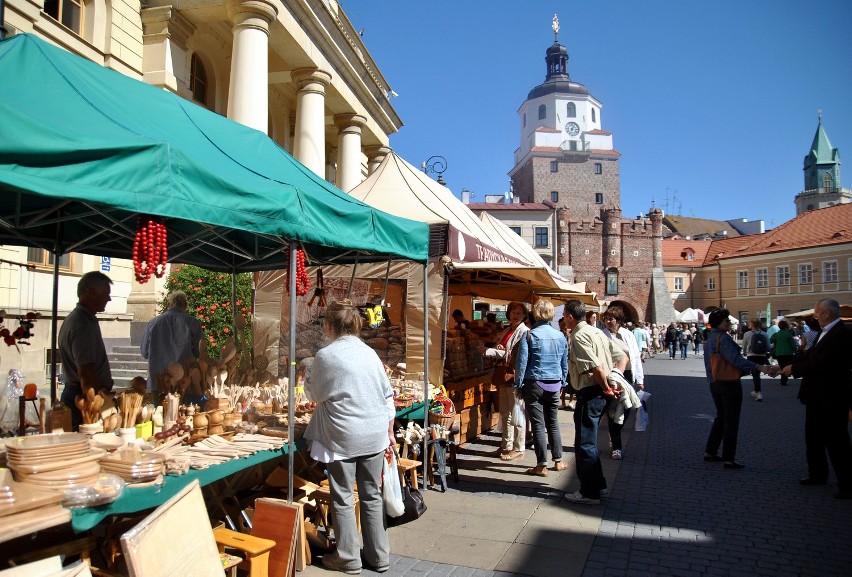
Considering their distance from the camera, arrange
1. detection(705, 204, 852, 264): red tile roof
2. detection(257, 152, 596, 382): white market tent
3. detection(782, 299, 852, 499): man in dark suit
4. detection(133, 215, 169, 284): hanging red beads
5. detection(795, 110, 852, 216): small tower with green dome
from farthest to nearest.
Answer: detection(795, 110, 852, 216): small tower with green dome < detection(705, 204, 852, 264): red tile roof < detection(257, 152, 596, 382): white market tent < detection(782, 299, 852, 499): man in dark suit < detection(133, 215, 169, 284): hanging red beads

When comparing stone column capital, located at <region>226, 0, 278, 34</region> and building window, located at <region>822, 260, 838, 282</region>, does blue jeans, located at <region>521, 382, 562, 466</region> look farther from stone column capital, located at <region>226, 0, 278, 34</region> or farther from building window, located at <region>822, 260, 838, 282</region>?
building window, located at <region>822, 260, 838, 282</region>

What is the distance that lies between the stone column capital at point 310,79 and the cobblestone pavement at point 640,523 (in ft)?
42.0

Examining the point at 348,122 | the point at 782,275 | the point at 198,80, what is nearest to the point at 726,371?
the point at 198,80

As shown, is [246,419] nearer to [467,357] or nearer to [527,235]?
[467,357]

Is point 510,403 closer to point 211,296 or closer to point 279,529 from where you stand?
point 279,529

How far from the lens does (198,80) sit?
16.9m

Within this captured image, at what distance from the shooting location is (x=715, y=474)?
22.3ft

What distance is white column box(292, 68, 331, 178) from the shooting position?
1694cm

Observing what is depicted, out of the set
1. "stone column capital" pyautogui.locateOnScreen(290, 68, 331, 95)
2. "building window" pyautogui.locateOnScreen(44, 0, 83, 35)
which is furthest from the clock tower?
"building window" pyautogui.locateOnScreen(44, 0, 83, 35)

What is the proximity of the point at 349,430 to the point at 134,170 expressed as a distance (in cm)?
195

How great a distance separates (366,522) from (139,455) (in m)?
1.55

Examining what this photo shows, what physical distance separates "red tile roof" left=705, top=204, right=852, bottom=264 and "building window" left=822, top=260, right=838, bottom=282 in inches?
62.2

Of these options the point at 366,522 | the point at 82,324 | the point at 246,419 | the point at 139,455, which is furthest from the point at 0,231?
the point at 366,522

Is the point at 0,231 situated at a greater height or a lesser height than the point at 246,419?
greater
